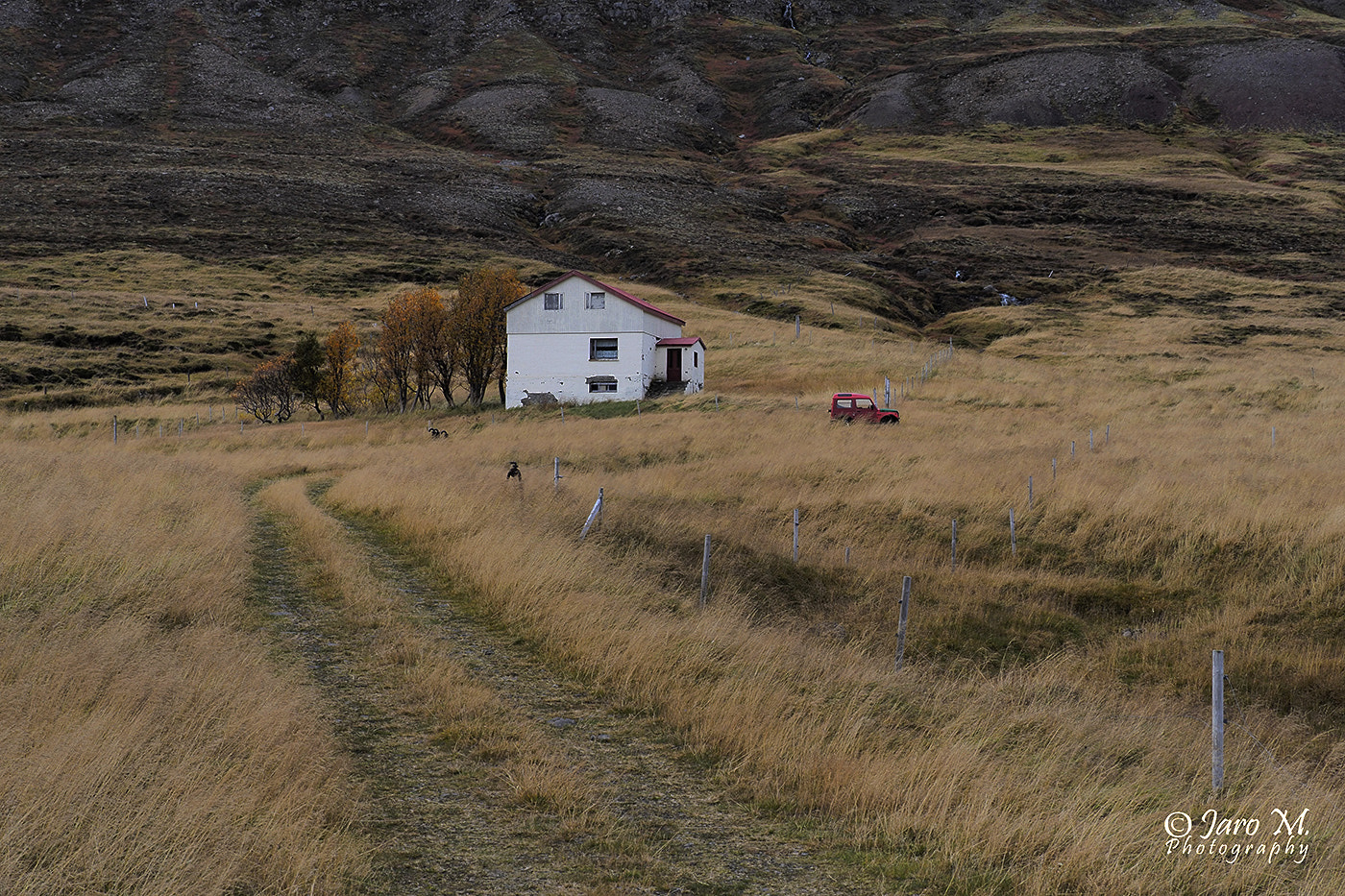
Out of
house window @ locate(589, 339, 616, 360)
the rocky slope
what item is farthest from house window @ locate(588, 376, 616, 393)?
the rocky slope

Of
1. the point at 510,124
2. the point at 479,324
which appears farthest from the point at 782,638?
the point at 510,124

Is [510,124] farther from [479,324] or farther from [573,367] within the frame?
[573,367]

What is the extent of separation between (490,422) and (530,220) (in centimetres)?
7907

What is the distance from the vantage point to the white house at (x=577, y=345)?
148ft

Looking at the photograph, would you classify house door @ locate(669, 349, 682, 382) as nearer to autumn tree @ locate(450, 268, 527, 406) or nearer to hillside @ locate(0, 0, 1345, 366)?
autumn tree @ locate(450, 268, 527, 406)

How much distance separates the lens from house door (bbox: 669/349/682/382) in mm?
46812

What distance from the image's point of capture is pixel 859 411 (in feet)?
102

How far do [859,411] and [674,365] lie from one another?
17298mm

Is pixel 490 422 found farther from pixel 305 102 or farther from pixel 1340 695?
pixel 305 102

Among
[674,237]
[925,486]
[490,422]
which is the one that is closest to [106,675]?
[925,486]

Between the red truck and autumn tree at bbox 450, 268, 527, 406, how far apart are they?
2114 centimetres

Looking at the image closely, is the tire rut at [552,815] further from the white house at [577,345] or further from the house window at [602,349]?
the house window at [602,349]

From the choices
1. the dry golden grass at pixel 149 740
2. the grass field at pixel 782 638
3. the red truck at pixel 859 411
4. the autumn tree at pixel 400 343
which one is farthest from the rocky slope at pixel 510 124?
the dry golden grass at pixel 149 740

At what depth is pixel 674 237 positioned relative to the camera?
9788 cm
